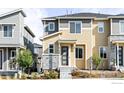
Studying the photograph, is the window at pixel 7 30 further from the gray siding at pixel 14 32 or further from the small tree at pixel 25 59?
the small tree at pixel 25 59

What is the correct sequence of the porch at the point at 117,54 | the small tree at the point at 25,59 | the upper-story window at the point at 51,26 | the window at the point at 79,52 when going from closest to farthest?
the small tree at the point at 25,59
the porch at the point at 117,54
the window at the point at 79,52
the upper-story window at the point at 51,26

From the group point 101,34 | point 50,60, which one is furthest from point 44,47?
point 101,34

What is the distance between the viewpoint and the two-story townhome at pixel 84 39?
3044cm

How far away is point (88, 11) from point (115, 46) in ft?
19.6

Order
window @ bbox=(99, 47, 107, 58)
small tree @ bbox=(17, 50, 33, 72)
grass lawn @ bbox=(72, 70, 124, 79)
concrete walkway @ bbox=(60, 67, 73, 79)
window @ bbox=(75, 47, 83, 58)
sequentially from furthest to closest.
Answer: window @ bbox=(99, 47, 107, 58), window @ bbox=(75, 47, 83, 58), small tree @ bbox=(17, 50, 33, 72), concrete walkway @ bbox=(60, 67, 73, 79), grass lawn @ bbox=(72, 70, 124, 79)

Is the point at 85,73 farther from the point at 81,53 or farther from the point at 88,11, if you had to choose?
the point at 88,11

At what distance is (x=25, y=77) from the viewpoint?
26453 millimetres

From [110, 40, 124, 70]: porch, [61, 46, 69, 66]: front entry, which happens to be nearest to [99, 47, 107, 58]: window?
[110, 40, 124, 70]: porch

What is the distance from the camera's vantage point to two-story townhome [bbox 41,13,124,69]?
3044cm

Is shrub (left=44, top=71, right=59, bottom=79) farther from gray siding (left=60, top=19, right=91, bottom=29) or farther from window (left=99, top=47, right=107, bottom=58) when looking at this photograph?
window (left=99, top=47, right=107, bottom=58)

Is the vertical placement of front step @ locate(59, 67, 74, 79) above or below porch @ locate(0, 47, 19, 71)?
below

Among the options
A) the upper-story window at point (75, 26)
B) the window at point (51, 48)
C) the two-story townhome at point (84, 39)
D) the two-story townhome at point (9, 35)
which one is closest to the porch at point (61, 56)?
the two-story townhome at point (84, 39)

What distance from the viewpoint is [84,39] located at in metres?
31.7

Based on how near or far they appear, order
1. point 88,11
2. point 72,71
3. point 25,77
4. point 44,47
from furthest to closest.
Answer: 1. point 88,11
2. point 44,47
3. point 72,71
4. point 25,77
